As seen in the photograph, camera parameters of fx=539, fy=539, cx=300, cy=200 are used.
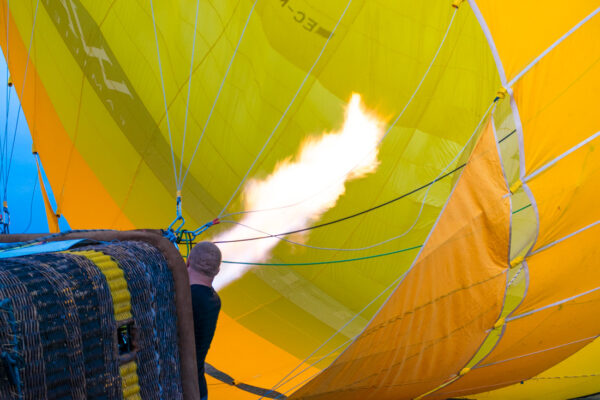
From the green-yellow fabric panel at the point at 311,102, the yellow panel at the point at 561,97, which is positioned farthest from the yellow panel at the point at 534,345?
the yellow panel at the point at 561,97

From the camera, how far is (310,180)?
7.92ft

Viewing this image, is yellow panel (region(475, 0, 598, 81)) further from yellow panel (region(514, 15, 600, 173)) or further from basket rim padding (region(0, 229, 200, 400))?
basket rim padding (region(0, 229, 200, 400))

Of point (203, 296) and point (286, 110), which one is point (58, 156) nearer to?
point (286, 110)

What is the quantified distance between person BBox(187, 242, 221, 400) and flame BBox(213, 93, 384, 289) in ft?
3.61

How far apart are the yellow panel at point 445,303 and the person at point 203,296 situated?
113cm

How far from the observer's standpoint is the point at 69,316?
0.73 m

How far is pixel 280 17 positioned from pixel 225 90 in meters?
0.43

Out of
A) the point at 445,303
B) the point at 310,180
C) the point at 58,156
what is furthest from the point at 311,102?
the point at 58,156

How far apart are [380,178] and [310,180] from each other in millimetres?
312

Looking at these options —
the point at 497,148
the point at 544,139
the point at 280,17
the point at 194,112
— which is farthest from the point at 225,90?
the point at 544,139

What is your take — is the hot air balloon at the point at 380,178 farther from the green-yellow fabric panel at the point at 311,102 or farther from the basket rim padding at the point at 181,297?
the basket rim padding at the point at 181,297

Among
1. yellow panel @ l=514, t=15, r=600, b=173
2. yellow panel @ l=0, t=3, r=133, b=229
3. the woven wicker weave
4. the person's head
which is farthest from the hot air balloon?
the woven wicker weave

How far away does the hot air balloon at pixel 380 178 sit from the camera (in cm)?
207

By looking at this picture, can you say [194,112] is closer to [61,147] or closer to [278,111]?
[278,111]
